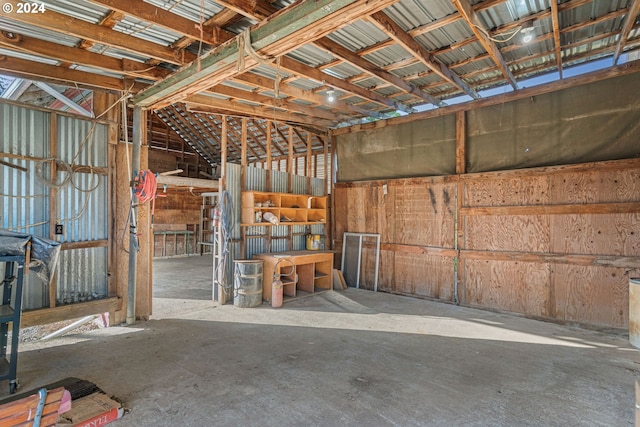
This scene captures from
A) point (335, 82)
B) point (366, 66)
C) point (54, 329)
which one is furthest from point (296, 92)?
point (54, 329)

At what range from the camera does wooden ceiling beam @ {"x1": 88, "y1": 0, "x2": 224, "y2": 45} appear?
109 inches

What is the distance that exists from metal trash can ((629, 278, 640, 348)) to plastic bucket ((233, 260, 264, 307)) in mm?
4922

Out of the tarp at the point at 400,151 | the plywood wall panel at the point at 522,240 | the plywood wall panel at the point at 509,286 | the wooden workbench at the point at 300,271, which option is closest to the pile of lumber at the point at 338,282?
the wooden workbench at the point at 300,271

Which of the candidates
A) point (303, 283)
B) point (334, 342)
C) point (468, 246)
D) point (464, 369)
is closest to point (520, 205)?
point (468, 246)

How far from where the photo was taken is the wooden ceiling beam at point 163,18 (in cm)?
278

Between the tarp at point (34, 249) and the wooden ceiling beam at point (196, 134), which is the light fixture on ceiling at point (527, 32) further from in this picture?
the wooden ceiling beam at point (196, 134)

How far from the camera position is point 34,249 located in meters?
2.83

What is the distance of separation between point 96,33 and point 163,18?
2.41 feet

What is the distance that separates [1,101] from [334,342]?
4484mm

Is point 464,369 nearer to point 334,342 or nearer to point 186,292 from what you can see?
point 334,342

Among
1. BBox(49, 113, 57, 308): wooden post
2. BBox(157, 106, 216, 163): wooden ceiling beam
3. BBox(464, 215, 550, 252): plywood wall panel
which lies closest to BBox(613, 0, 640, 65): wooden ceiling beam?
BBox(464, 215, 550, 252): plywood wall panel

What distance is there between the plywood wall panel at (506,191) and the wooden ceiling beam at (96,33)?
469cm

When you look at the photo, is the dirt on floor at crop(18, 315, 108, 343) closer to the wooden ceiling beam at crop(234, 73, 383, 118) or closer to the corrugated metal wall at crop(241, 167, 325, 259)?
the corrugated metal wall at crop(241, 167, 325, 259)

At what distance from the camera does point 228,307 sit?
5.39m
